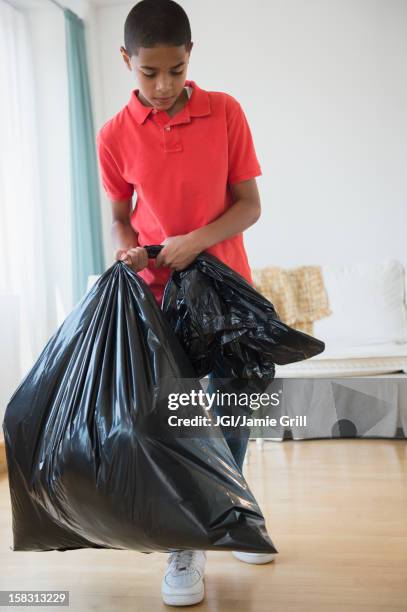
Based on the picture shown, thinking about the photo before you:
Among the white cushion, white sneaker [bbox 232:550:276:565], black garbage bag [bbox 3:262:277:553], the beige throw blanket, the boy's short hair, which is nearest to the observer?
black garbage bag [bbox 3:262:277:553]

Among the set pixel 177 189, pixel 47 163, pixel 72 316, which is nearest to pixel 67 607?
pixel 72 316

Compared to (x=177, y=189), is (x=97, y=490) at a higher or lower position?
lower

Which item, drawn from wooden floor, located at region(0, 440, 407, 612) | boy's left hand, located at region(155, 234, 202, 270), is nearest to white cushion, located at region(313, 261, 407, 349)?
wooden floor, located at region(0, 440, 407, 612)

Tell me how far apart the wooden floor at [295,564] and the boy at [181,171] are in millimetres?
126

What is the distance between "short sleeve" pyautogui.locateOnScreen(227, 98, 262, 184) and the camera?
4.96ft

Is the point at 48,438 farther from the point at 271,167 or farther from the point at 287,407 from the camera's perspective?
the point at 271,167

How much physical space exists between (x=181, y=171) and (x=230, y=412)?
50cm

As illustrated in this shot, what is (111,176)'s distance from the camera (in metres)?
1.58

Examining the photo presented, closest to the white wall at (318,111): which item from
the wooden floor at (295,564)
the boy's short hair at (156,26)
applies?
the wooden floor at (295,564)

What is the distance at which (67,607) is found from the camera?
153 centimetres

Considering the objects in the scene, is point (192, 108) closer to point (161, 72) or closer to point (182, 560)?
point (161, 72)

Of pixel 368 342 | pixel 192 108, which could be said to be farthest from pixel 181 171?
pixel 368 342

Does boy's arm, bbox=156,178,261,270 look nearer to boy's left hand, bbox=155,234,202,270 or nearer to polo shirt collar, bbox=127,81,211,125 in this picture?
boy's left hand, bbox=155,234,202,270

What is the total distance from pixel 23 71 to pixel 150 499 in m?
3.17
